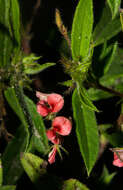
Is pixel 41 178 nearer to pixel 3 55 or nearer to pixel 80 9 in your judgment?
pixel 3 55

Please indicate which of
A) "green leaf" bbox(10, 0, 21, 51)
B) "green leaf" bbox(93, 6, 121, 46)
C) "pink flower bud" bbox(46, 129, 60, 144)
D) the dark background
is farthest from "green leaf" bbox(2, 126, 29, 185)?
"green leaf" bbox(93, 6, 121, 46)

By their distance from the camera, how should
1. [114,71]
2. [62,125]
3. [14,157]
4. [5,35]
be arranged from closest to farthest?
[62,125] → [5,35] → [14,157] → [114,71]

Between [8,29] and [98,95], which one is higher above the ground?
[8,29]

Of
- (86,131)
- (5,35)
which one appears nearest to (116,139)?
(86,131)

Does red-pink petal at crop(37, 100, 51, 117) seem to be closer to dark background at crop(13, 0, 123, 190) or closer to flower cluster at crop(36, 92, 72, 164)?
flower cluster at crop(36, 92, 72, 164)

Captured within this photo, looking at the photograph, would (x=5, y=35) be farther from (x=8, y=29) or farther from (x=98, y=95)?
(x=98, y=95)

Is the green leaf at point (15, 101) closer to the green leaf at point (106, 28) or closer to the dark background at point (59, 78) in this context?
the dark background at point (59, 78)

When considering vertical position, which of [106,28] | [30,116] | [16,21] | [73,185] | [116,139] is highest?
[16,21]
